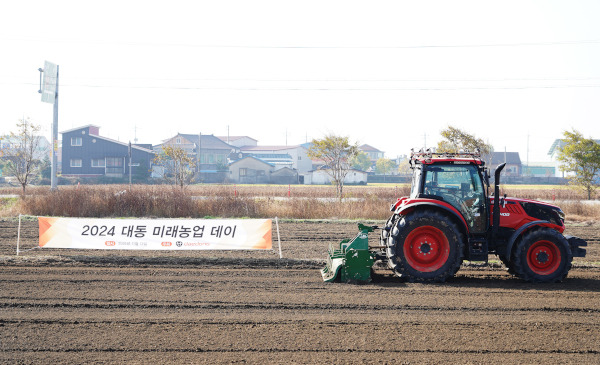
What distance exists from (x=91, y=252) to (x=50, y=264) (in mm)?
1428

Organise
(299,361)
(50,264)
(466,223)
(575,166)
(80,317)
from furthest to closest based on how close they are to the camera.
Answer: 1. (575,166)
2. (50,264)
3. (466,223)
4. (80,317)
5. (299,361)

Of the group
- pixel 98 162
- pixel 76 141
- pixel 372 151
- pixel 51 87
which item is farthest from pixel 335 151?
pixel 372 151

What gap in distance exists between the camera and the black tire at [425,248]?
8.39m

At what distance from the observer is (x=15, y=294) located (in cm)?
774

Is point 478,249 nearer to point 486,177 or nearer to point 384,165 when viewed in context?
point 486,177

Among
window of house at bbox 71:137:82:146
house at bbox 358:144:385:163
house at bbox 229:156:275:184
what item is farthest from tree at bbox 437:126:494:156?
house at bbox 358:144:385:163

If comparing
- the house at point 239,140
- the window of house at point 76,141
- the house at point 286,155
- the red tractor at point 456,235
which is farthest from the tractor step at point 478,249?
the house at point 239,140

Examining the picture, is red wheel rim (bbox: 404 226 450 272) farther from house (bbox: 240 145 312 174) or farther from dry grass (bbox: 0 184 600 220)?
house (bbox: 240 145 312 174)

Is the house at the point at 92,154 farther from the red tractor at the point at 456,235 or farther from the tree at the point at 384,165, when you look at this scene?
the red tractor at the point at 456,235

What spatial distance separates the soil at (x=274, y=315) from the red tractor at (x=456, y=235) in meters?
0.33

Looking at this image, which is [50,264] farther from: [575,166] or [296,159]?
[296,159]

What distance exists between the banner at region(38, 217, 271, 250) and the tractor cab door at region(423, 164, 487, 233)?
3.79 meters

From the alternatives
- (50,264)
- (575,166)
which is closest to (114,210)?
(50,264)

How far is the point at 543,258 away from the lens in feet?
28.0
